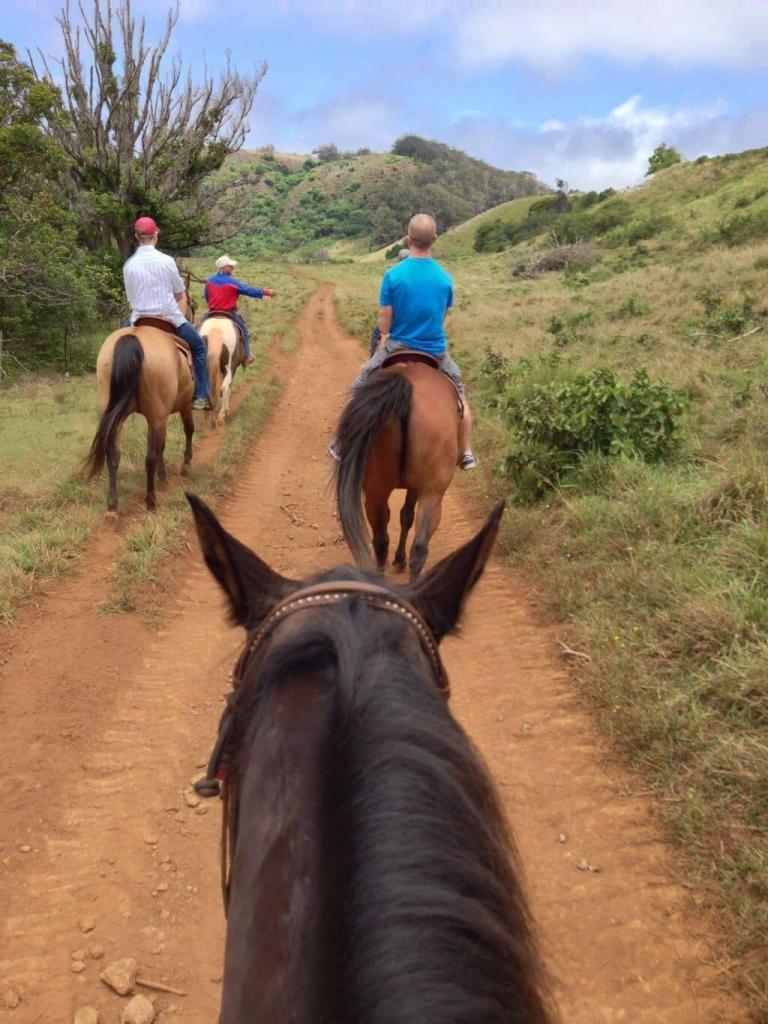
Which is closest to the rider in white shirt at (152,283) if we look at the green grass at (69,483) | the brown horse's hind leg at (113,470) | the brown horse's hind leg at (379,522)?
the brown horse's hind leg at (113,470)

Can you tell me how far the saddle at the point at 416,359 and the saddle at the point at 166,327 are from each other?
308 centimetres

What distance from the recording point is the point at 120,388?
268 inches

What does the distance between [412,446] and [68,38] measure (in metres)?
17.3

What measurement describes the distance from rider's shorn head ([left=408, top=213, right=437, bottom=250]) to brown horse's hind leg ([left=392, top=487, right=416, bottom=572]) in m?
1.89

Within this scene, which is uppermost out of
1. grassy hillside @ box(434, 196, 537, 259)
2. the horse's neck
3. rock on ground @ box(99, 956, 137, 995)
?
grassy hillside @ box(434, 196, 537, 259)

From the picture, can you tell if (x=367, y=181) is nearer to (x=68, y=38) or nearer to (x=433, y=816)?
(x=68, y=38)

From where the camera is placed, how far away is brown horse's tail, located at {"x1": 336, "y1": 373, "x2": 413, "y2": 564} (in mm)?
4801

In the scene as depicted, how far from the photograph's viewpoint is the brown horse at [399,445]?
487cm

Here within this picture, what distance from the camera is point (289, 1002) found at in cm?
97

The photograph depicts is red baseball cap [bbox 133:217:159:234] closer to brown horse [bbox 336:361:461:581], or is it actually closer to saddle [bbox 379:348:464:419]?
saddle [bbox 379:348:464:419]

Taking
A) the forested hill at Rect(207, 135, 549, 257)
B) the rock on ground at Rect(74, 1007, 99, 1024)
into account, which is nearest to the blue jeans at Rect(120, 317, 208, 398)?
the rock on ground at Rect(74, 1007, 99, 1024)

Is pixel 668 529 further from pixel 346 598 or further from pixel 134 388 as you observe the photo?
pixel 134 388

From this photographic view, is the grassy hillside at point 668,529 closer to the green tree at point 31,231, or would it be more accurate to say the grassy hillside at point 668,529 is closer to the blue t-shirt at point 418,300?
the blue t-shirt at point 418,300

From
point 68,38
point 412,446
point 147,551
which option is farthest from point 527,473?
point 68,38
